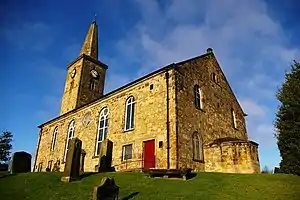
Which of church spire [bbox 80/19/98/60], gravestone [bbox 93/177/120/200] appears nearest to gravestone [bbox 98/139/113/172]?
gravestone [bbox 93/177/120/200]

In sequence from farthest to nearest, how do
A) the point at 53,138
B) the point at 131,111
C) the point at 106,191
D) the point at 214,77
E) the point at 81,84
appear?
the point at 81,84 → the point at 53,138 → the point at 214,77 → the point at 131,111 → the point at 106,191

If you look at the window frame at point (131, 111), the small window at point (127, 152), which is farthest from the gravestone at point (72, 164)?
the window frame at point (131, 111)

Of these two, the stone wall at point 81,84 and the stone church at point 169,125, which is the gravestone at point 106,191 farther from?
the stone wall at point 81,84

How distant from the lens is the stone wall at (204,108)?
63.4 ft

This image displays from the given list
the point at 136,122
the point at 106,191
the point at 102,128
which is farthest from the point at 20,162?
the point at 106,191

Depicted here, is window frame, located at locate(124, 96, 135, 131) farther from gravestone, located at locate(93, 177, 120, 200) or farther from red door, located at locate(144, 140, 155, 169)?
gravestone, located at locate(93, 177, 120, 200)

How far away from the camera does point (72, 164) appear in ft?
46.9

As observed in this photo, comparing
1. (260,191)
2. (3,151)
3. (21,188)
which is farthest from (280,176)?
(3,151)

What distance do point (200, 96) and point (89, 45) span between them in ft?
83.0

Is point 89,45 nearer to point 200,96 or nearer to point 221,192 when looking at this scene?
point 200,96

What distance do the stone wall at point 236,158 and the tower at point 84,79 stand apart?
22.4 m

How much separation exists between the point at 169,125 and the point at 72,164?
764 cm

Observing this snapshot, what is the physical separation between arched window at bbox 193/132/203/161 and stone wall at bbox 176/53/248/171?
39 cm

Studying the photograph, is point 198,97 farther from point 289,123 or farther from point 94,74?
point 94,74
